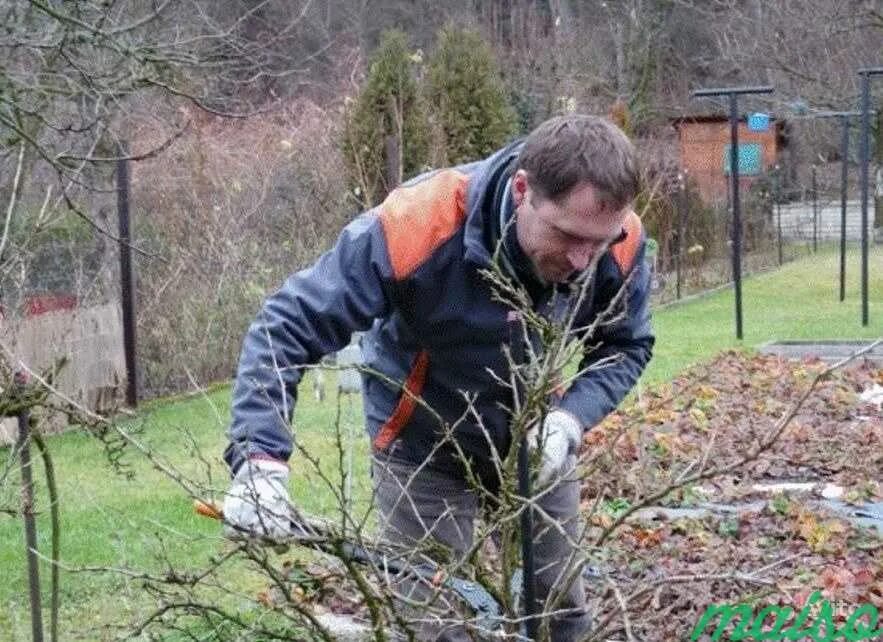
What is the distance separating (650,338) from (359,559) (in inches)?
58.2

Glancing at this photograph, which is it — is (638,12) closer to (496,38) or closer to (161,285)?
(496,38)

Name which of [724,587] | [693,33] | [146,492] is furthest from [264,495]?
[693,33]

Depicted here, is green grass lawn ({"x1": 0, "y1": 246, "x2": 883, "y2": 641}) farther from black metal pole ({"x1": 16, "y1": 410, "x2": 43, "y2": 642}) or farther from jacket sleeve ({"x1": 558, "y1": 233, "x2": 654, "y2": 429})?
jacket sleeve ({"x1": 558, "y1": 233, "x2": 654, "y2": 429})

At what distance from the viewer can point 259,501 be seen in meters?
2.21

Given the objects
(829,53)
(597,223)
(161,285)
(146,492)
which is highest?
(829,53)

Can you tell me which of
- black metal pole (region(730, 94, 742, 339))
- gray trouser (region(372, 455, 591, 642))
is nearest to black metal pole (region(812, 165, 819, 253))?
black metal pole (region(730, 94, 742, 339))

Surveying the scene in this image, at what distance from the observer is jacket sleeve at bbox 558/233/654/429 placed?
3277 mm

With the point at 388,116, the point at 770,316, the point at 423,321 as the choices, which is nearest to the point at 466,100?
the point at 388,116

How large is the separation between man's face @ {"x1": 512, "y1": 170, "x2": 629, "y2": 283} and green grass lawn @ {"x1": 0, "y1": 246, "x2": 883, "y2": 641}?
1.58 ft

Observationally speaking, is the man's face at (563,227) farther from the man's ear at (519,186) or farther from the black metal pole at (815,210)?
the black metal pole at (815,210)

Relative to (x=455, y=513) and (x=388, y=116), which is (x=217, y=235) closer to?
(x=388, y=116)

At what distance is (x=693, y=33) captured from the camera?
105 ft

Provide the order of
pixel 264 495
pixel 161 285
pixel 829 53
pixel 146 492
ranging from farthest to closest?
1. pixel 829 53
2. pixel 161 285
3. pixel 146 492
4. pixel 264 495

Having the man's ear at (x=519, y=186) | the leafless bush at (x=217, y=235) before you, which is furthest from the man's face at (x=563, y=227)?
the leafless bush at (x=217, y=235)
